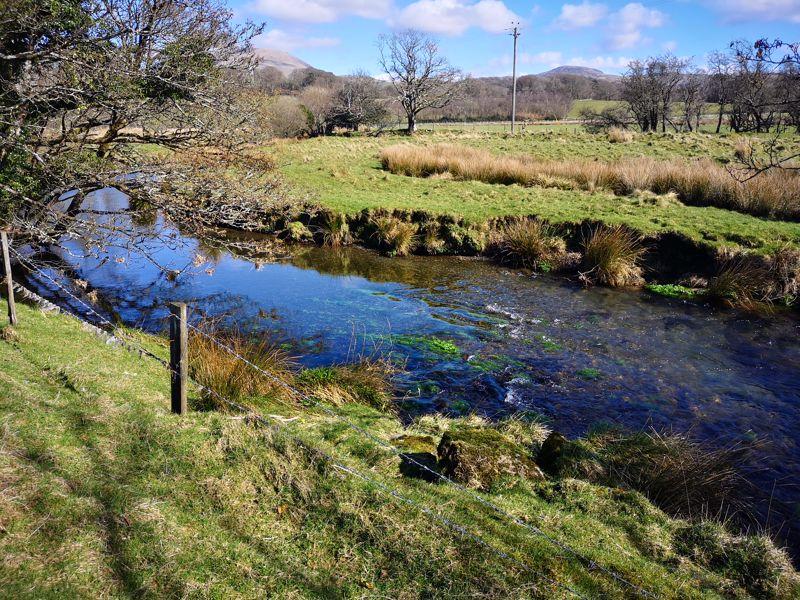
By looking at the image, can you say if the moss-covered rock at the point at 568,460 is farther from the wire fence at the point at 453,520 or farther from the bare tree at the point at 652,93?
the bare tree at the point at 652,93

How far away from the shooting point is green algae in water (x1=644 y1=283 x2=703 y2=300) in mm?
13343

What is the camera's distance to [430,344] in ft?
34.6

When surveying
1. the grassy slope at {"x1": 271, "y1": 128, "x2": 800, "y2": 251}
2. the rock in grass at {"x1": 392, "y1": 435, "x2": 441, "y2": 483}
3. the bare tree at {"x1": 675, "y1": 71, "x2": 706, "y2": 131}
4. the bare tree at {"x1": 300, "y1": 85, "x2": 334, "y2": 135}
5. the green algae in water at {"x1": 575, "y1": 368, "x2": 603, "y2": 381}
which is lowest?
the green algae in water at {"x1": 575, "y1": 368, "x2": 603, "y2": 381}

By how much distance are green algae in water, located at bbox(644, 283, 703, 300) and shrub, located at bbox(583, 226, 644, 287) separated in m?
0.50

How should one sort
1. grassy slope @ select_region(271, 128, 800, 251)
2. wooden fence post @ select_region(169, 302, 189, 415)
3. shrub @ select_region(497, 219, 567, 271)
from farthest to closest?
shrub @ select_region(497, 219, 567, 271)
grassy slope @ select_region(271, 128, 800, 251)
wooden fence post @ select_region(169, 302, 189, 415)

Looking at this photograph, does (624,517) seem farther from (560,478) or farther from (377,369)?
(377,369)

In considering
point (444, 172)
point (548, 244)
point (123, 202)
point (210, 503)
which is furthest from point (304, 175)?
A: point (210, 503)

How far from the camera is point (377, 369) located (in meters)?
8.78

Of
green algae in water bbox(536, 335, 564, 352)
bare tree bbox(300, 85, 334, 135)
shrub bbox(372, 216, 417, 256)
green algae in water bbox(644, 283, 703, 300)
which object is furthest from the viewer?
bare tree bbox(300, 85, 334, 135)

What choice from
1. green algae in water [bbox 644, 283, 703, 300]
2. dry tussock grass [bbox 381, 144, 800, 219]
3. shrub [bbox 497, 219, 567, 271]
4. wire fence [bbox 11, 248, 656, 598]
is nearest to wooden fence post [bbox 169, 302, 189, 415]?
wire fence [bbox 11, 248, 656, 598]

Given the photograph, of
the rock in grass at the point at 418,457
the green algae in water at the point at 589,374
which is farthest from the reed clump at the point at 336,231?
the rock in grass at the point at 418,457

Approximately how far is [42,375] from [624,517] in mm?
6192

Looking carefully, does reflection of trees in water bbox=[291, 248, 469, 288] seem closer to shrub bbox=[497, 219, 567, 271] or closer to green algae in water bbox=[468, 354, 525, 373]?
shrub bbox=[497, 219, 567, 271]

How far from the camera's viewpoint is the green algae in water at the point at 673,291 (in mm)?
13343
